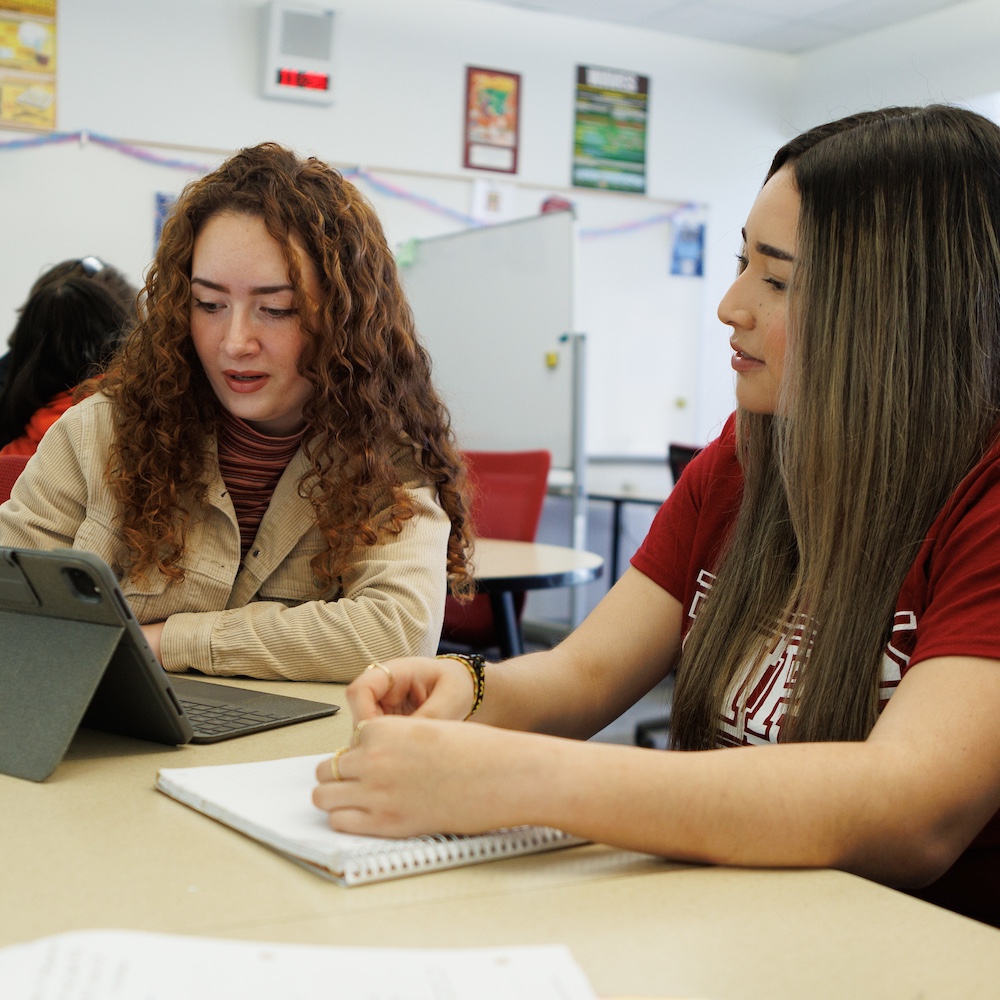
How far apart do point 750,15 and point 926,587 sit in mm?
4883

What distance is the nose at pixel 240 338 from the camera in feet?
4.49

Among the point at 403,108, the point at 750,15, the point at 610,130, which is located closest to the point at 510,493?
the point at 403,108

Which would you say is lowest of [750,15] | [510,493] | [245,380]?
[510,493]

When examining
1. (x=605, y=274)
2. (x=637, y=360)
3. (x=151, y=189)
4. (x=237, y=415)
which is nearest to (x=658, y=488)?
(x=637, y=360)

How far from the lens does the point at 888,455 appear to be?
0.97 meters

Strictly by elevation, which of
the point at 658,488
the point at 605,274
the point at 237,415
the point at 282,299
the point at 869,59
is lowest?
the point at 658,488

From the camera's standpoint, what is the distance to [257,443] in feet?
4.79

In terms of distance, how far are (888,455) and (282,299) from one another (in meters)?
0.76

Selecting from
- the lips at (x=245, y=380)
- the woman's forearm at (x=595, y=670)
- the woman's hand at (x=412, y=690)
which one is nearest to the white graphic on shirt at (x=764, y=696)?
the woman's forearm at (x=595, y=670)

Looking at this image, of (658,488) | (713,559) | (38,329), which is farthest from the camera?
(658,488)

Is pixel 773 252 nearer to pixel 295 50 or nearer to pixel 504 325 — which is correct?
pixel 504 325

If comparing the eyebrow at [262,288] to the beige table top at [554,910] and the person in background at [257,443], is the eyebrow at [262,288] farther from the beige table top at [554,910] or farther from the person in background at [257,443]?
the beige table top at [554,910]

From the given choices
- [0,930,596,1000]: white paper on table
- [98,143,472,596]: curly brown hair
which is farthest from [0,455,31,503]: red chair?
[0,930,596,1000]: white paper on table

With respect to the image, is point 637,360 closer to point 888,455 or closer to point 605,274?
point 605,274
